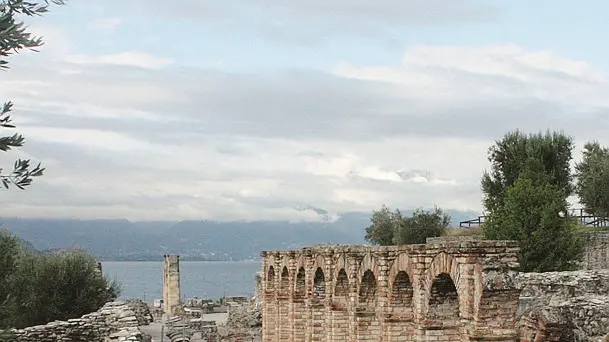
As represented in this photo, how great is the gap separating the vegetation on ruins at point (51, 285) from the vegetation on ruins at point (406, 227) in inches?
1061

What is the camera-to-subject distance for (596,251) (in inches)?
1457

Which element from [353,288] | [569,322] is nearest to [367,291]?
[353,288]

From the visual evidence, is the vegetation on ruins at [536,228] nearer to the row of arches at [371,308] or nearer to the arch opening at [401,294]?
the row of arches at [371,308]

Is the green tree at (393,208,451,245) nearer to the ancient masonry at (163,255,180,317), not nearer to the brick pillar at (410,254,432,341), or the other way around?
the ancient masonry at (163,255,180,317)

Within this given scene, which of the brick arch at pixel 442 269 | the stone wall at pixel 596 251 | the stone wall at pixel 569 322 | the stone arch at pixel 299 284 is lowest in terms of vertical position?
the stone wall at pixel 569 322

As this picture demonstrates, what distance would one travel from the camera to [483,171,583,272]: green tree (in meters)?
33.0

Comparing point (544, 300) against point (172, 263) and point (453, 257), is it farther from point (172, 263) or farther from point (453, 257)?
point (172, 263)

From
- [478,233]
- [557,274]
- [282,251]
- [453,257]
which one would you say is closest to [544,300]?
[557,274]

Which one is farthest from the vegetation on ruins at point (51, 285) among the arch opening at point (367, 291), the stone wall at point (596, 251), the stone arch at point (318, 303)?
the stone wall at point (596, 251)

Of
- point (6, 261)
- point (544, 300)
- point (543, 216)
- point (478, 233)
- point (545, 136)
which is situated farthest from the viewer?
point (545, 136)

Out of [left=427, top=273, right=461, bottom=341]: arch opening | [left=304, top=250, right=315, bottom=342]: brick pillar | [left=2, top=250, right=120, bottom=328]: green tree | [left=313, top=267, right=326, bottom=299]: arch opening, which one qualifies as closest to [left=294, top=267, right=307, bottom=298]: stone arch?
[left=304, top=250, right=315, bottom=342]: brick pillar

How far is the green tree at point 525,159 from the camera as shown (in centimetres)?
4769

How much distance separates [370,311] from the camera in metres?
20.0

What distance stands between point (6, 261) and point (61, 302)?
9.07ft
